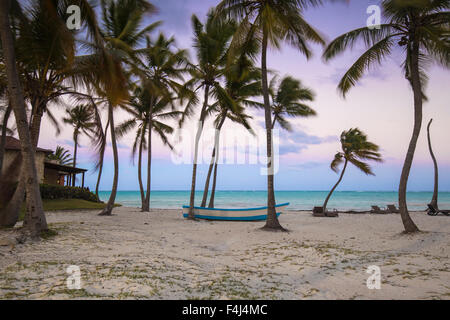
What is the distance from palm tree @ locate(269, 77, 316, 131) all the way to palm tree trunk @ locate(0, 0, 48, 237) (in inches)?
540

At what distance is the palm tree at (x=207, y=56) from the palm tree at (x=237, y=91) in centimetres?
66

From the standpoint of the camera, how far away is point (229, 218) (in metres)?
13.4

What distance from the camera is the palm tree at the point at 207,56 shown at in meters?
12.9

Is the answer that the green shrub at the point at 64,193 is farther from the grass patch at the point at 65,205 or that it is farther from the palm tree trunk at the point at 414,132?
the palm tree trunk at the point at 414,132

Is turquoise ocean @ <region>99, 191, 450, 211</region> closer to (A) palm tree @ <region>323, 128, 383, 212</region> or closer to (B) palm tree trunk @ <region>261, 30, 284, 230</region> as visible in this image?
(A) palm tree @ <region>323, 128, 383, 212</region>

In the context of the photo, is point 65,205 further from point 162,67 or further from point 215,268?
point 215,268

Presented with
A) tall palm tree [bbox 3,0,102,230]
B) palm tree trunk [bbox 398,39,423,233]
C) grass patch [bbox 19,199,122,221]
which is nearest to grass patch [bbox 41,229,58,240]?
tall palm tree [bbox 3,0,102,230]

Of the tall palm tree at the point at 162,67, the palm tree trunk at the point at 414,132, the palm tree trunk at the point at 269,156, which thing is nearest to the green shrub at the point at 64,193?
the tall palm tree at the point at 162,67

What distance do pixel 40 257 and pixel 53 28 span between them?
5.46 meters

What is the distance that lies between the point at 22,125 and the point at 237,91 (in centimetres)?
1068

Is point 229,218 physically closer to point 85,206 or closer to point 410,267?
point 410,267

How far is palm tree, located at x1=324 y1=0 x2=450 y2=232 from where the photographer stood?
7.89 metres
